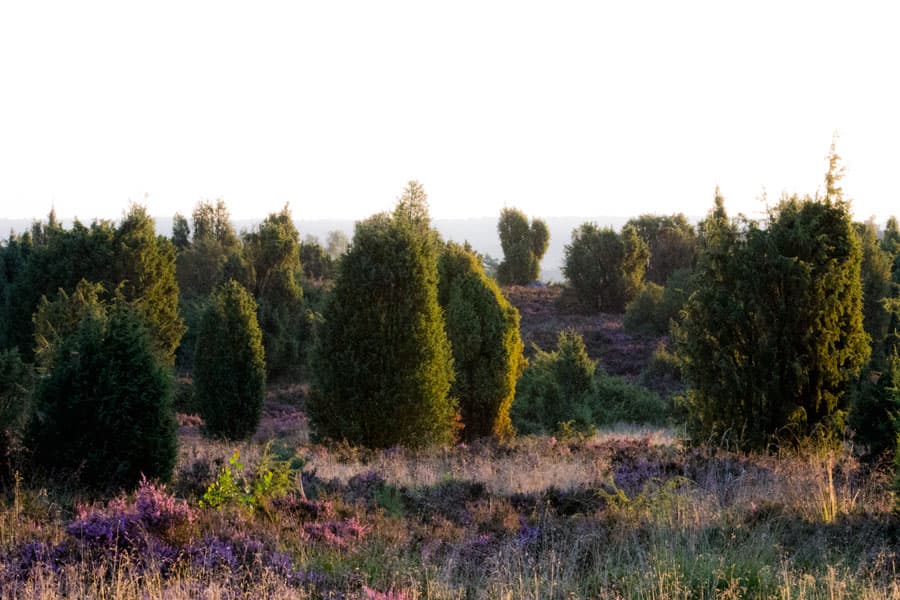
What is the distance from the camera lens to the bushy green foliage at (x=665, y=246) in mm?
46562

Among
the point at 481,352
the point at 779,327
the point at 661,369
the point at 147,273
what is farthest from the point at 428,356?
the point at 661,369

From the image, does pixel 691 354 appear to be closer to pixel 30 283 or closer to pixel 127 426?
pixel 127 426

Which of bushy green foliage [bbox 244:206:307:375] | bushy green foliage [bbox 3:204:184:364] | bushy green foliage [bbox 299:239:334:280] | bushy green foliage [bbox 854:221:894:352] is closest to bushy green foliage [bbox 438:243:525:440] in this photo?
bushy green foliage [bbox 3:204:184:364]

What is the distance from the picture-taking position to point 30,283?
86.5 feet

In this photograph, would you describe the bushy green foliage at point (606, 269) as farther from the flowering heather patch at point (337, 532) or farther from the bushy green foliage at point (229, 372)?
the flowering heather patch at point (337, 532)

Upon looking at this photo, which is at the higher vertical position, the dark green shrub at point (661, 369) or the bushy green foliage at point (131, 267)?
the bushy green foliage at point (131, 267)

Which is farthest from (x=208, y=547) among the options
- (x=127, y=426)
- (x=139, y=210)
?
(x=139, y=210)

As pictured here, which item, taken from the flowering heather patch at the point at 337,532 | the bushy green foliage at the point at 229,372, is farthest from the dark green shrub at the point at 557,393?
the flowering heather patch at the point at 337,532

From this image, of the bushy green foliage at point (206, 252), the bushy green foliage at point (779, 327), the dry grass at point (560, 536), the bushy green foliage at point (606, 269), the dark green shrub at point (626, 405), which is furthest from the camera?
the bushy green foliage at point (606, 269)

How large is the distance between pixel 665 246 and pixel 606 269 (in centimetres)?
791

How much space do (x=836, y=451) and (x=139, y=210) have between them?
19.2 metres

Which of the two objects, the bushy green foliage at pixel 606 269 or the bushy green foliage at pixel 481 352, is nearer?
the bushy green foliage at pixel 481 352

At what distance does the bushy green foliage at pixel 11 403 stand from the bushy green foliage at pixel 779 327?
834 cm

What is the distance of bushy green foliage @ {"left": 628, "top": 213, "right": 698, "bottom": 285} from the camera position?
4656 centimetres
